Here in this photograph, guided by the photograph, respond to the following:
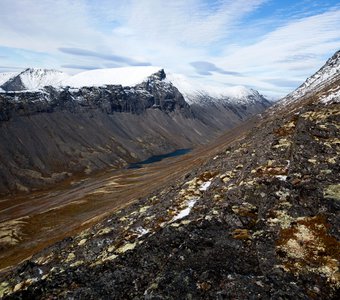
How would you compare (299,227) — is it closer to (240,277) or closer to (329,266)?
(329,266)

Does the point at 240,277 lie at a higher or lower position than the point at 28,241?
higher

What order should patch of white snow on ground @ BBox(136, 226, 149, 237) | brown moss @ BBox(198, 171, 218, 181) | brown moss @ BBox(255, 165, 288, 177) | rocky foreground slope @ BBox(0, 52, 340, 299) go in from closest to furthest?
rocky foreground slope @ BBox(0, 52, 340, 299) → patch of white snow on ground @ BBox(136, 226, 149, 237) → brown moss @ BBox(255, 165, 288, 177) → brown moss @ BBox(198, 171, 218, 181)

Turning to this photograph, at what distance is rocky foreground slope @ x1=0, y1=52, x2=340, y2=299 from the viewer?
50.7ft

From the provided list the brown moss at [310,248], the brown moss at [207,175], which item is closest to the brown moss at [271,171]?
the brown moss at [207,175]

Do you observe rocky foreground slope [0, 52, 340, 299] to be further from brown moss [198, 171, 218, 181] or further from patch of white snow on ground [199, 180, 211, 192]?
brown moss [198, 171, 218, 181]

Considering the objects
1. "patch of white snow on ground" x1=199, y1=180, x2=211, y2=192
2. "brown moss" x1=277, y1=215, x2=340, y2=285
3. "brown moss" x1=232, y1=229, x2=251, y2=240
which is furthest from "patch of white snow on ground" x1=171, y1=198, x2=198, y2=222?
"brown moss" x1=277, y1=215, x2=340, y2=285

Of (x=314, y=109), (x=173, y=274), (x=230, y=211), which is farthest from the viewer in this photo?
(x=314, y=109)

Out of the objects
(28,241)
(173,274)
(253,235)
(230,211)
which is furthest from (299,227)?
(28,241)

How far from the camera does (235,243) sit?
18.8 metres

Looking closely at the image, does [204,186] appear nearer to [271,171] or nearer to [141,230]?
[271,171]

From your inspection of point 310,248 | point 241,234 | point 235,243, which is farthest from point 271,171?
point 235,243

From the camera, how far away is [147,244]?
19578 millimetres

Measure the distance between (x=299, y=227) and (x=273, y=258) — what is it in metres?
3.50

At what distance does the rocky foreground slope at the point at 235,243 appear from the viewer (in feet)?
50.7
